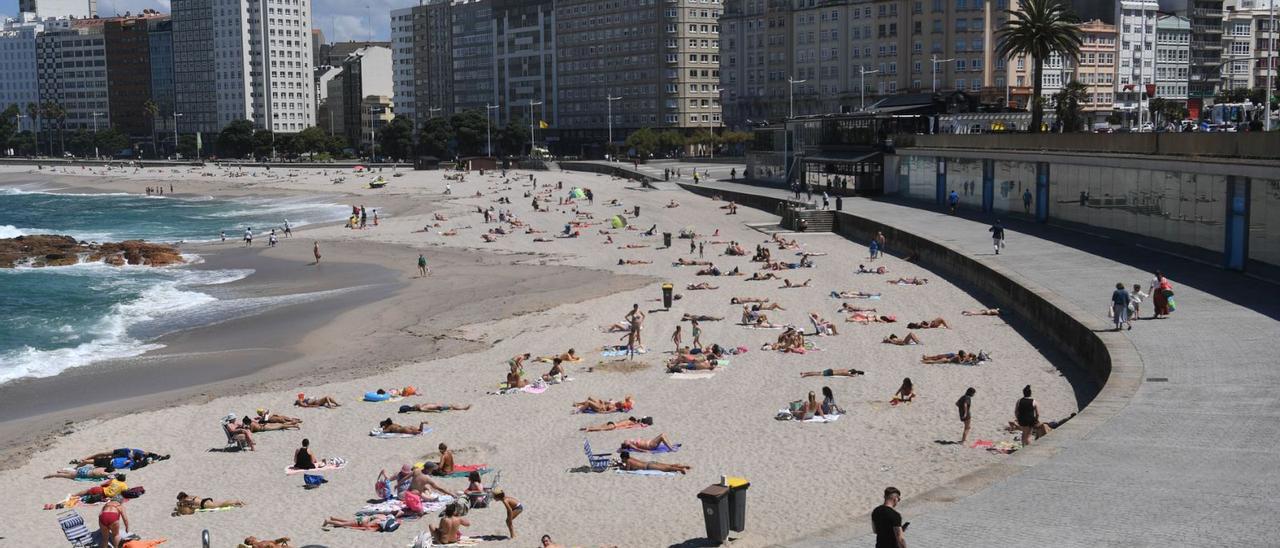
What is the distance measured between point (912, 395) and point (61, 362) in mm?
21552

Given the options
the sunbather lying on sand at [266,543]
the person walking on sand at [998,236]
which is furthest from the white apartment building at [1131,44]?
the sunbather lying on sand at [266,543]

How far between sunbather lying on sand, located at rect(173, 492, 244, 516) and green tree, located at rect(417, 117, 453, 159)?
126 meters

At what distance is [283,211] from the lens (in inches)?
3334

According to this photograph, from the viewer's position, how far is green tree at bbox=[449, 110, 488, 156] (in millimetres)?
143250

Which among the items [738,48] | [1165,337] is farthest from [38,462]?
[738,48]

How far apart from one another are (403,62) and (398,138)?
131ft

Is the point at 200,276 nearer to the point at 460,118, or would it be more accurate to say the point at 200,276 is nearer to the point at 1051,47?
the point at 1051,47

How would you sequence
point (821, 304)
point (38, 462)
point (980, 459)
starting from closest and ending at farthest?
point (980, 459) < point (38, 462) < point (821, 304)

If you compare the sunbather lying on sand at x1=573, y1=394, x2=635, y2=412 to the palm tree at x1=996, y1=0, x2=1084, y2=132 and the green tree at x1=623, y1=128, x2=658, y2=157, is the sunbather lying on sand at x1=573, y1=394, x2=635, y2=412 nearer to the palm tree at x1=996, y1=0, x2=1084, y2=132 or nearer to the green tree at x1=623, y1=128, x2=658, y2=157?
the palm tree at x1=996, y1=0, x2=1084, y2=132

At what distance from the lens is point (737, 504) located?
46.5 feet

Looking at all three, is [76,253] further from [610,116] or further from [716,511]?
[610,116]

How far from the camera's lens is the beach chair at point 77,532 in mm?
16500

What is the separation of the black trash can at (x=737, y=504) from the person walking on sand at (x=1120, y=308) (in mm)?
11663

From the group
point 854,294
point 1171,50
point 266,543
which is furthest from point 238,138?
point 266,543
